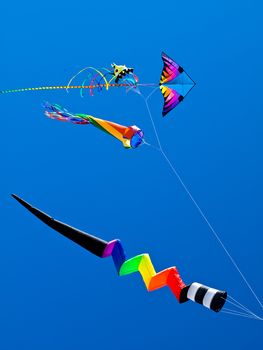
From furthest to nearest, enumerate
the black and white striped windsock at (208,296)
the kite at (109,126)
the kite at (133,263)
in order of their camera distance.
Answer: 1. the kite at (109,126)
2. the kite at (133,263)
3. the black and white striped windsock at (208,296)

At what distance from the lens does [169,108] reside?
105 inches

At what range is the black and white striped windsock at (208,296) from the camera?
7.24ft

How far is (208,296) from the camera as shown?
7.32ft

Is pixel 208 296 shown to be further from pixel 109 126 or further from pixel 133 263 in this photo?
pixel 109 126

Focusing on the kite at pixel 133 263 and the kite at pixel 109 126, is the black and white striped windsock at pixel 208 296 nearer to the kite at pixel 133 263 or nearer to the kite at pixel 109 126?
the kite at pixel 133 263

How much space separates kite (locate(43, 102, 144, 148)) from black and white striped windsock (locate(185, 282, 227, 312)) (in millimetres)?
750

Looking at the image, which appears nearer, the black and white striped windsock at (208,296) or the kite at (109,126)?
the black and white striped windsock at (208,296)

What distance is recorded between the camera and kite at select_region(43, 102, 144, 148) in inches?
100

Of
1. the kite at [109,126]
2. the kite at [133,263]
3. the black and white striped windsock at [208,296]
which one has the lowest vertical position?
the black and white striped windsock at [208,296]

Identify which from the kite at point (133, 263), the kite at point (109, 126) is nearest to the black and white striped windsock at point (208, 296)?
the kite at point (133, 263)

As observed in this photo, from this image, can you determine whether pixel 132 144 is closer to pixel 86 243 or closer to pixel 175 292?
pixel 86 243

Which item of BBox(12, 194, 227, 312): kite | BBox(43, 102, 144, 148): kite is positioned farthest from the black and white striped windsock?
BBox(43, 102, 144, 148): kite

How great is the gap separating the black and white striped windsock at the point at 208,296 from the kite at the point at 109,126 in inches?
29.5

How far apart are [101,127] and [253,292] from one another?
1.76 metres
